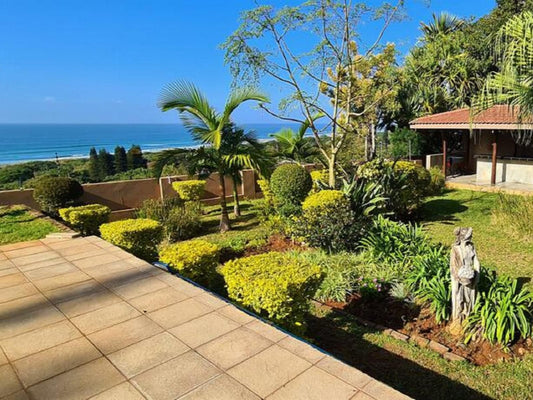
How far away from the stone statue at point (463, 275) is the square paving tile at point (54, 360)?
11.8 feet

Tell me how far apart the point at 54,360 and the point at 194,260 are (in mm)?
2157

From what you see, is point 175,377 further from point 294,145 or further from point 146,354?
point 294,145

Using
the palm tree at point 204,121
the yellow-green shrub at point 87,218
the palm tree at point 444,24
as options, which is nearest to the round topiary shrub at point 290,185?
the palm tree at point 204,121

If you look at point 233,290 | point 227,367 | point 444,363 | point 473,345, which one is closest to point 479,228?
point 473,345

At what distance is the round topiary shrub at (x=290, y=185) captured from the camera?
877 centimetres

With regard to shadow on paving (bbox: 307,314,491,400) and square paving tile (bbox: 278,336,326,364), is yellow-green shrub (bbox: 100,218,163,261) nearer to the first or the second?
shadow on paving (bbox: 307,314,491,400)

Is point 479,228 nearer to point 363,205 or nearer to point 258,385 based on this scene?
point 363,205

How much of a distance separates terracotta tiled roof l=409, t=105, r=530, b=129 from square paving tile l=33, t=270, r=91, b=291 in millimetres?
10791

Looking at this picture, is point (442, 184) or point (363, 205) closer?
point (363, 205)

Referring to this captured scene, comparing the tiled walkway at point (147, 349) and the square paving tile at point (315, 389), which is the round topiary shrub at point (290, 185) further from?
the square paving tile at point (315, 389)

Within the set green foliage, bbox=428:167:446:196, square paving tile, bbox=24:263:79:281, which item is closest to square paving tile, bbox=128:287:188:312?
square paving tile, bbox=24:263:79:281

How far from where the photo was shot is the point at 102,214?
22.9 ft

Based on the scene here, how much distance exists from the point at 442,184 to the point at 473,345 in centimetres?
1035

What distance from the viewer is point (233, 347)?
2.59 meters
